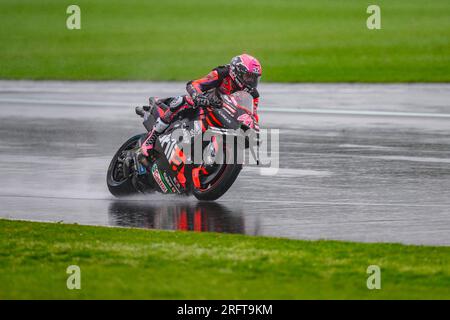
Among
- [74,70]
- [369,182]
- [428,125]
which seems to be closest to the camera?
[369,182]

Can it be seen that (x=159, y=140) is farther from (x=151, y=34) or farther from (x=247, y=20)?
(x=247, y=20)

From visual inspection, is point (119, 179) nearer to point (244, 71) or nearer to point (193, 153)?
point (193, 153)

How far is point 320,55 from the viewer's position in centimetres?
3362

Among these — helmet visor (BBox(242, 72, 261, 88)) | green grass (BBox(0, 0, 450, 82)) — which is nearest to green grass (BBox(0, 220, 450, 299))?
helmet visor (BBox(242, 72, 261, 88))

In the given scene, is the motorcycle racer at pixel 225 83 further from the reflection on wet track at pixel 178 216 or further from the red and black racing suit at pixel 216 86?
the reflection on wet track at pixel 178 216

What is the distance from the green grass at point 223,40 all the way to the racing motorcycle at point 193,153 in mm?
14873

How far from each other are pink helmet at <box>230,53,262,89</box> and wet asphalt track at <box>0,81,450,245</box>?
1472 millimetres

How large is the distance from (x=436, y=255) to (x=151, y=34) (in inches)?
1188

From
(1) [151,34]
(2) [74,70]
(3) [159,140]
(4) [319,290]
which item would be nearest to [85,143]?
(3) [159,140]

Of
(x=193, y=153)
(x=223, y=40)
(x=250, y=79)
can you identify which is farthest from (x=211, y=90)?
(x=223, y=40)

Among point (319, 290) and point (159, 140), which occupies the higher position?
point (159, 140)

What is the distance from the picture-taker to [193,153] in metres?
13.7

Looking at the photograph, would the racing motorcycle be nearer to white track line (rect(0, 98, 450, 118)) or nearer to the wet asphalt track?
the wet asphalt track

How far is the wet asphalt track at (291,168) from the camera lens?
41.4ft
